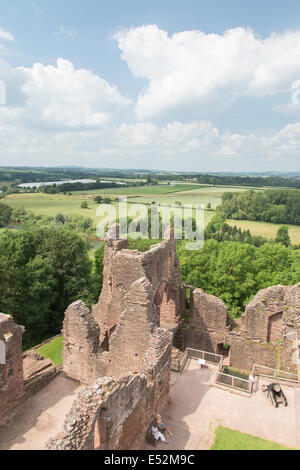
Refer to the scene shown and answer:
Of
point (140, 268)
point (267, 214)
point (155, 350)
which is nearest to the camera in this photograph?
point (155, 350)

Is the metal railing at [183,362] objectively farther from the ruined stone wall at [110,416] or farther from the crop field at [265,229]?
the crop field at [265,229]

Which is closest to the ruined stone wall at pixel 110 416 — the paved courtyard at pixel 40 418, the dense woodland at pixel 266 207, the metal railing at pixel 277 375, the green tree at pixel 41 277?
the paved courtyard at pixel 40 418

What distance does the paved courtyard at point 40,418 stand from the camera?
34.7ft

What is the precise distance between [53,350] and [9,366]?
13977mm

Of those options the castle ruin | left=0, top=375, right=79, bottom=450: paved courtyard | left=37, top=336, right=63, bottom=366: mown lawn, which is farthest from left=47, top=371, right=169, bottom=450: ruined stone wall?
left=37, top=336, right=63, bottom=366: mown lawn

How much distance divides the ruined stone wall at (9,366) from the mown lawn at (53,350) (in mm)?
11367

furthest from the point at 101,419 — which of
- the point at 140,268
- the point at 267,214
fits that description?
the point at 267,214

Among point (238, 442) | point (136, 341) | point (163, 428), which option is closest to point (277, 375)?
point (238, 442)

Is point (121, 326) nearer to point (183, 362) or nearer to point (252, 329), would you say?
point (183, 362)

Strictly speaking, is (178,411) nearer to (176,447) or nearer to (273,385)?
(176,447)

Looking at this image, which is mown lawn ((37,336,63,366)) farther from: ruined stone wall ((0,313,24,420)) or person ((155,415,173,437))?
person ((155,415,173,437))

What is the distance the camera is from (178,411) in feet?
40.0

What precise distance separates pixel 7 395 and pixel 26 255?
19.5m
